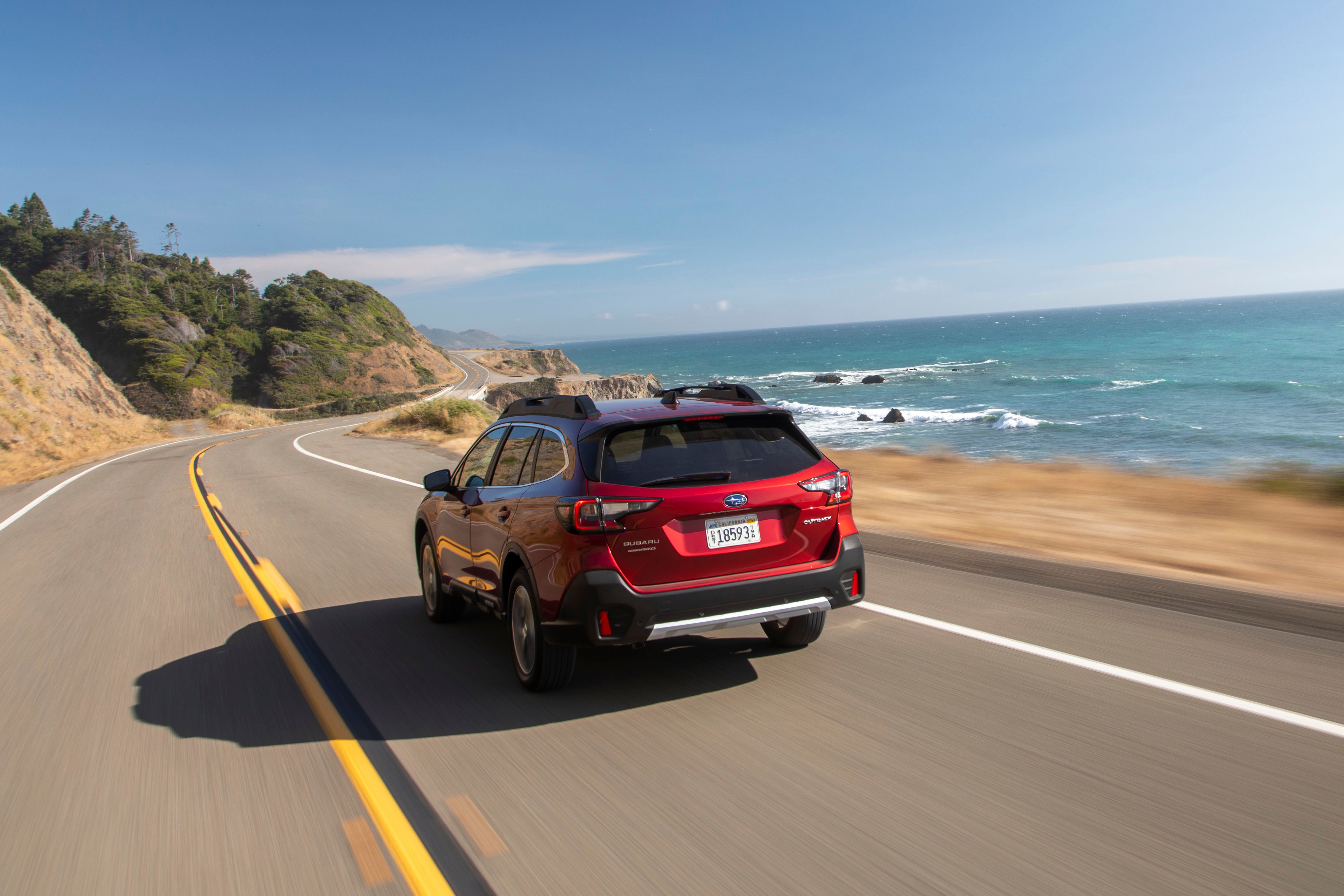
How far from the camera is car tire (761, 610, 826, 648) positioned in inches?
207

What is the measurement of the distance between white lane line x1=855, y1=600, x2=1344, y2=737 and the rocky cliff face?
224 ft

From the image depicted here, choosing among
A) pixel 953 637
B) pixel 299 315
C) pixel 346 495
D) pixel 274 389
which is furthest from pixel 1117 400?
pixel 299 315

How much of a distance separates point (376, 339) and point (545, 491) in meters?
106

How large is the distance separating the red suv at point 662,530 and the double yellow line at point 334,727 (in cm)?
101

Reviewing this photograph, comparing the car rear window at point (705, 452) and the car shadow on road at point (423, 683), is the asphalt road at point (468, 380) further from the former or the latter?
the car rear window at point (705, 452)

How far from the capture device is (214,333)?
318ft

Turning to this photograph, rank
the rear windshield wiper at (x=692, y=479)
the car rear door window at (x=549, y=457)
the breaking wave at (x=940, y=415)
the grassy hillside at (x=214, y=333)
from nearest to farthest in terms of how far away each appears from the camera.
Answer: the rear windshield wiper at (x=692, y=479) < the car rear door window at (x=549, y=457) < the breaking wave at (x=940, y=415) < the grassy hillside at (x=214, y=333)

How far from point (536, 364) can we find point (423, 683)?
129491 millimetres

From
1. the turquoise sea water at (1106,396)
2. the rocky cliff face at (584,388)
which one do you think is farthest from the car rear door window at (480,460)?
the rocky cliff face at (584,388)

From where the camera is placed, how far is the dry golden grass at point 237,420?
5712 centimetres

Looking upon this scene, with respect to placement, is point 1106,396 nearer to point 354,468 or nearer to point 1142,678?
point 354,468

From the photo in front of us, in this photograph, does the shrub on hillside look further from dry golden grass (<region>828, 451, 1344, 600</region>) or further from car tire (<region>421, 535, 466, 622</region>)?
car tire (<region>421, 535, 466, 622</region>)

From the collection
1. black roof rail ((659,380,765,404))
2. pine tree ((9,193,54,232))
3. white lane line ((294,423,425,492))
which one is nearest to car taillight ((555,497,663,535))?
black roof rail ((659,380,765,404))

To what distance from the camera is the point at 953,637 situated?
5438mm
